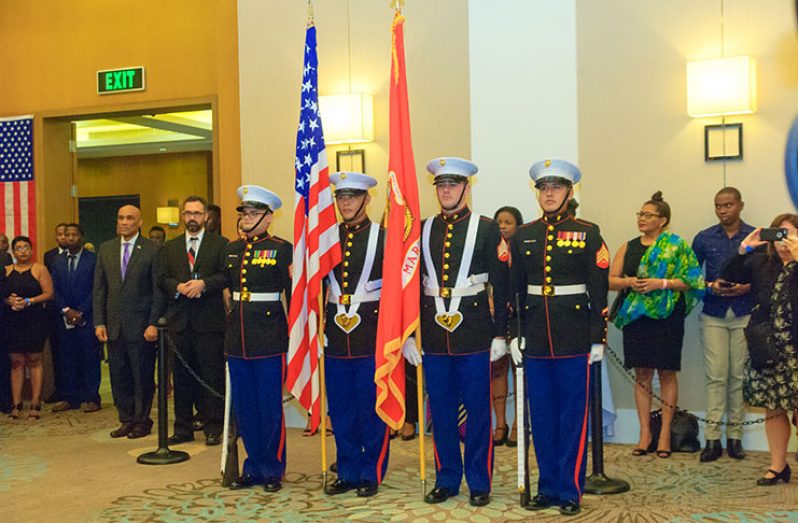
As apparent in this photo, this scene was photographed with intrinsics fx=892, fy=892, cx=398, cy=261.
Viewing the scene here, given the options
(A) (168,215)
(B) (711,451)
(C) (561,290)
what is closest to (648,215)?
(C) (561,290)

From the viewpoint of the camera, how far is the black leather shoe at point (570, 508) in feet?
14.0

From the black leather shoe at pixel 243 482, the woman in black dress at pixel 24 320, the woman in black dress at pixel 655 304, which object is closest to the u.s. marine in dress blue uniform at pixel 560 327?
the woman in black dress at pixel 655 304

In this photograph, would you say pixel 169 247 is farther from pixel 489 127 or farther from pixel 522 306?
pixel 522 306

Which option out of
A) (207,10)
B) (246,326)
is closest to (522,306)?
(246,326)

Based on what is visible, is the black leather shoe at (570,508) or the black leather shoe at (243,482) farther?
the black leather shoe at (243,482)

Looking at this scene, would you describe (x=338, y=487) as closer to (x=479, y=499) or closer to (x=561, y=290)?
(x=479, y=499)

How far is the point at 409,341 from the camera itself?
182 inches

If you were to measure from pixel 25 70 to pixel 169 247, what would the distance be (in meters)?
3.60

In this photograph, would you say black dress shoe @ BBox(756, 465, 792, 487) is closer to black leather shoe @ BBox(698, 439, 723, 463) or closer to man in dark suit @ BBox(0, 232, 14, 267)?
black leather shoe @ BBox(698, 439, 723, 463)

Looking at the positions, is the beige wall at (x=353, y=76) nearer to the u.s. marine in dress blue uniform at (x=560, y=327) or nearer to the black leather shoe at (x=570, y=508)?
the u.s. marine in dress blue uniform at (x=560, y=327)

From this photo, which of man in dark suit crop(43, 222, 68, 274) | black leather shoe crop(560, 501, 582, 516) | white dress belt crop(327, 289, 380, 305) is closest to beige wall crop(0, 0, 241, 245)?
man in dark suit crop(43, 222, 68, 274)

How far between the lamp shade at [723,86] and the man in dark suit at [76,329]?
5.07 meters

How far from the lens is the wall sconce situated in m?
15.6

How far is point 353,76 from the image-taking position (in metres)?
6.79
